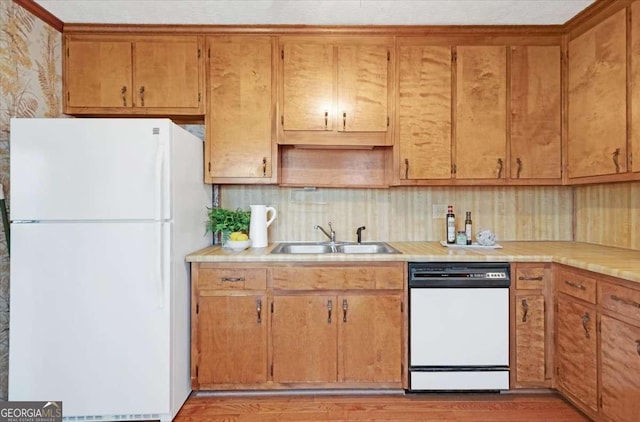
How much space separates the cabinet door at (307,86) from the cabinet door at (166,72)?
65 cm

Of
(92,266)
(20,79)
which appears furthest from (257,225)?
(20,79)

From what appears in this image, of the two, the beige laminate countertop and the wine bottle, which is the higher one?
the wine bottle

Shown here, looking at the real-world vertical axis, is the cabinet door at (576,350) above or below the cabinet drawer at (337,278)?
below

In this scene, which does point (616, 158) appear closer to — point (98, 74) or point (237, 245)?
point (237, 245)

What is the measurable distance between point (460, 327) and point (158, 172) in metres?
2.01

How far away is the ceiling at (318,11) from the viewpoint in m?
2.20

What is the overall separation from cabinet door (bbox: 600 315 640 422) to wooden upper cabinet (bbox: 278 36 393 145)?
1759 millimetres

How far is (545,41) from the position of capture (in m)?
2.50

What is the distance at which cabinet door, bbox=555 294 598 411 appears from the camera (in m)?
1.87

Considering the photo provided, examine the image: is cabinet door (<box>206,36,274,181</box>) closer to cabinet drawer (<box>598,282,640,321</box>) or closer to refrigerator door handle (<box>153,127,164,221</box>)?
refrigerator door handle (<box>153,127,164,221</box>)

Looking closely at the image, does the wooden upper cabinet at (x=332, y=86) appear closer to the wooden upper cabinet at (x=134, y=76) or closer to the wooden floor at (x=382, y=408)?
the wooden upper cabinet at (x=134, y=76)

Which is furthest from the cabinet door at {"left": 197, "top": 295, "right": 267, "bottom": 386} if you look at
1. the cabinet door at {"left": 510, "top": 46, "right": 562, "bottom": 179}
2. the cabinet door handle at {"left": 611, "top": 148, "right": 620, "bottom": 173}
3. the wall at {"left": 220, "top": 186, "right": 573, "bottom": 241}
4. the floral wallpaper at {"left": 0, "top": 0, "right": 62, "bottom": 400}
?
the cabinet door handle at {"left": 611, "top": 148, "right": 620, "bottom": 173}

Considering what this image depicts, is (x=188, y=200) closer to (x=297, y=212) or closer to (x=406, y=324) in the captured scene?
(x=297, y=212)

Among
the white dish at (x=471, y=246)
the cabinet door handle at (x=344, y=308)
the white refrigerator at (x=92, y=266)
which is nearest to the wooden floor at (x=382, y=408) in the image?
the white refrigerator at (x=92, y=266)
